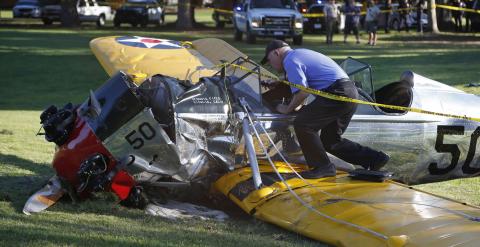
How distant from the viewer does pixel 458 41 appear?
3309cm

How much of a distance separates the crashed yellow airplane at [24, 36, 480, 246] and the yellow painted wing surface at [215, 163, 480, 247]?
0.04 ft

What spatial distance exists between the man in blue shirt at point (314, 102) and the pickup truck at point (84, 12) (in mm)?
40380

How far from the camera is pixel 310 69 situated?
26.1 feet

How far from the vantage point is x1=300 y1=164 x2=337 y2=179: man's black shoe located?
7.89m

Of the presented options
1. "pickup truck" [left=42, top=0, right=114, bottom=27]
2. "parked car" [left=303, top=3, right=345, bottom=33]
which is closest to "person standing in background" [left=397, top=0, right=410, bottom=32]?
"parked car" [left=303, top=3, right=345, bottom=33]

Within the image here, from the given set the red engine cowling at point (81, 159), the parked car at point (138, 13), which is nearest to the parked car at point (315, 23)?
the parked car at point (138, 13)

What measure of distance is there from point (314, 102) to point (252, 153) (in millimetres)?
832

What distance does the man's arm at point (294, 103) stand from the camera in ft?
25.9

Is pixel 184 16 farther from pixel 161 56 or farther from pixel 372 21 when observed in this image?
pixel 161 56

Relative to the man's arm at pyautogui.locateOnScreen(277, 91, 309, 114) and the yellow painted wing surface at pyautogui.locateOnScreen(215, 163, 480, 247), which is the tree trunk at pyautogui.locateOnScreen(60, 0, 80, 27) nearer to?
the man's arm at pyautogui.locateOnScreen(277, 91, 309, 114)

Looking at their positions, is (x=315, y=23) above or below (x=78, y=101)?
above

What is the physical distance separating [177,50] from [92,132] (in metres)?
5.43

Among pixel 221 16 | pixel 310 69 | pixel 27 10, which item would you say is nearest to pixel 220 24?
pixel 221 16

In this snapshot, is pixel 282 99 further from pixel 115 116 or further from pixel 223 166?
pixel 115 116
